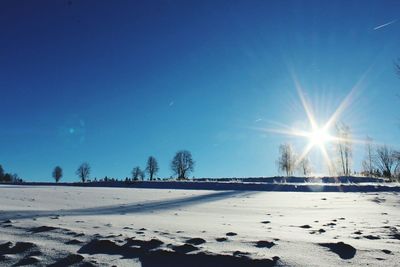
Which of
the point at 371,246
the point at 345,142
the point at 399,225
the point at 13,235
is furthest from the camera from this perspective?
the point at 345,142

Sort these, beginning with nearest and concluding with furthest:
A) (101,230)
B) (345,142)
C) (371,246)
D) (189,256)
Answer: (189,256) < (371,246) < (101,230) < (345,142)

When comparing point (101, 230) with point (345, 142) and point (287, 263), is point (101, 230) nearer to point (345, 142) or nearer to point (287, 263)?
point (287, 263)

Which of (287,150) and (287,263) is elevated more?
(287,150)

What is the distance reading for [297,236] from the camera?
3264 mm

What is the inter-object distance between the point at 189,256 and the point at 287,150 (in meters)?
54.6

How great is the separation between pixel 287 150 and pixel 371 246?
53.9 metres

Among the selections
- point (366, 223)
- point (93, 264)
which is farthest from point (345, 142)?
point (93, 264)

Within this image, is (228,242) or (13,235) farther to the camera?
(13,235)

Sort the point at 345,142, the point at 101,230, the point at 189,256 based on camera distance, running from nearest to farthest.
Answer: the point at 189,256 < the point at 101,230 < the point at 345,142

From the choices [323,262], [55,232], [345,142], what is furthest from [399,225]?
[345,142]

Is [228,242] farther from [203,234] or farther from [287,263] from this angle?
[287,263]

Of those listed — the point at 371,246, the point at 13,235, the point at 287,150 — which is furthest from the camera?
the point at 287,150

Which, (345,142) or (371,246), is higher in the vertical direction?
(345,142)

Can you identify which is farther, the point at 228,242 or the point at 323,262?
the point at 228,242
